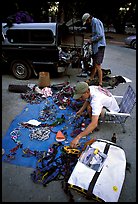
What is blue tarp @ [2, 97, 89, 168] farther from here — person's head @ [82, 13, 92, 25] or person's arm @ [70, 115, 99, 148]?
person's head @ [82, 13, 92, 25]

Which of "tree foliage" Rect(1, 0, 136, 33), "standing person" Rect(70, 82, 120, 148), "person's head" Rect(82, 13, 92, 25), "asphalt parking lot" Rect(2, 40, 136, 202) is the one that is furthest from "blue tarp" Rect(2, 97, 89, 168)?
"tree foliage" Rect(1, 0, 136, 33)

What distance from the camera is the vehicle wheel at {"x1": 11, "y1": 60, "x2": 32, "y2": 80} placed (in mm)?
7186

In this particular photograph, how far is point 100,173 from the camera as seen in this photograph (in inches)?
116

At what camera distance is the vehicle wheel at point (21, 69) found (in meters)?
7.19

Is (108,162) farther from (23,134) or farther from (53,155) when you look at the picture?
(23,134)

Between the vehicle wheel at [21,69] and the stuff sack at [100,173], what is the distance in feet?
15.2

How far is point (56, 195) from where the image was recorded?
9.92 ft

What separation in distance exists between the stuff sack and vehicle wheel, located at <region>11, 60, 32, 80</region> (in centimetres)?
464

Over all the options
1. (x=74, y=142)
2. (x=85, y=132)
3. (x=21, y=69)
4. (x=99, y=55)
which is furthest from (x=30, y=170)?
(x=21, y=69)

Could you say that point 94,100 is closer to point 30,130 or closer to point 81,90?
point 81,90

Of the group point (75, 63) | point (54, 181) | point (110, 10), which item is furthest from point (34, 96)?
point (110, 10)

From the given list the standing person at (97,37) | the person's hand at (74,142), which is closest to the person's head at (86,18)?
the standing person at (97,37)

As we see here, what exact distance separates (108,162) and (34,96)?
11.6 ft

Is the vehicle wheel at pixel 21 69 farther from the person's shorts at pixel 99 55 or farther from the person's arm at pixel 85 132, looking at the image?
the person's arm at pixel 85 132
